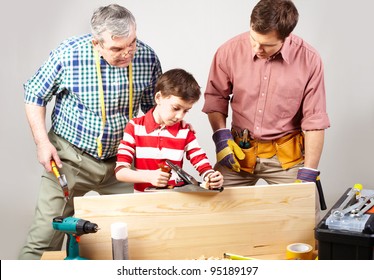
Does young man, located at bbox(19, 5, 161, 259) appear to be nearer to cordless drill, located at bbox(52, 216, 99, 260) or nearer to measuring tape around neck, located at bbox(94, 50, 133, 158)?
measuring tape around neck, located at bbox(94, 50, 133, 158)

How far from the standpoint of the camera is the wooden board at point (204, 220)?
2256 millimetres

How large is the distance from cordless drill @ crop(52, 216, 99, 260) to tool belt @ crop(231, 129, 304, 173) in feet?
3.25

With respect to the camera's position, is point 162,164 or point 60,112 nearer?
point 162,164

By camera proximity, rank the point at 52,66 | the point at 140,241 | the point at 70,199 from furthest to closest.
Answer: the point at 70,199 → the point at 52,66 → the point at 140,241

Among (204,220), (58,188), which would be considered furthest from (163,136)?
(58,188)

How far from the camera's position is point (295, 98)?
2900 millimetres

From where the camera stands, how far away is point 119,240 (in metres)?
2.18

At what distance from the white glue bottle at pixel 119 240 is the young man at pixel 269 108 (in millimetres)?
818

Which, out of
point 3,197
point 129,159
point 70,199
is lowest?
point 3,197

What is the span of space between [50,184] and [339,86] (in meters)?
2.22

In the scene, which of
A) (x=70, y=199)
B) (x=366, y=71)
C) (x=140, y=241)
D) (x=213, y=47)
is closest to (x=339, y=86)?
(x=366, y=71)

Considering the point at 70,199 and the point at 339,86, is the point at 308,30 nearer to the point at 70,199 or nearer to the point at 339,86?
the point at 339,86

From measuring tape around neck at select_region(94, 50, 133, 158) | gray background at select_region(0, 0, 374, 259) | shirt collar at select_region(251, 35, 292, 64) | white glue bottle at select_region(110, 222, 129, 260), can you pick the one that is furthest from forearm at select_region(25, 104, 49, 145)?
gray background at select_region(0, 0, 374, 259)

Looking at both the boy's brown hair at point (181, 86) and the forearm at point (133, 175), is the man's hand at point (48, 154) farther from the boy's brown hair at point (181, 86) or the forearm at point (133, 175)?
the boy's brown hair at point (181, 86)
